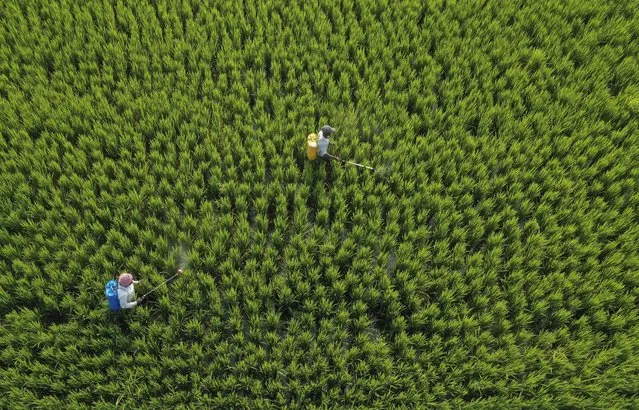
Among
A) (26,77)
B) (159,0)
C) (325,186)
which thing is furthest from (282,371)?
(159,0)

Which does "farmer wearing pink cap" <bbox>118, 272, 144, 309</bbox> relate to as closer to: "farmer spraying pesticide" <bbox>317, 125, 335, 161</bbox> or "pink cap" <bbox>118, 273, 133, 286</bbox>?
"pink cap" <bbox>118, 273, 133, 286</bbox>

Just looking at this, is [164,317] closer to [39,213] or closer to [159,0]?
[39,213]

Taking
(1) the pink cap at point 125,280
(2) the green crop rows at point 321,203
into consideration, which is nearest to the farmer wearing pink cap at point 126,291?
(1) the pink cap at point 125,280

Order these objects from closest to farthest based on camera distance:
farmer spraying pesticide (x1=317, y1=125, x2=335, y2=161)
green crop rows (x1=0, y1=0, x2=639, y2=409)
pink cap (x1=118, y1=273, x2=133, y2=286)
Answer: pink cap (x1=118, y1=273, x2=133, y2=286), green crop rows (x1=0, y1=0, x2=639, y2=409), farmer spraying pesticide (x1=317, y1=125, x2=335, y2=161)

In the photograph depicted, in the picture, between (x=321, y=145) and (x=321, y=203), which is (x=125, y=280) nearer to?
(x=321, y=203)

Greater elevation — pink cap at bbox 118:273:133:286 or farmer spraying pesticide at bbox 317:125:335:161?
farmer spraying pesticide at bbox 317:125:335:161

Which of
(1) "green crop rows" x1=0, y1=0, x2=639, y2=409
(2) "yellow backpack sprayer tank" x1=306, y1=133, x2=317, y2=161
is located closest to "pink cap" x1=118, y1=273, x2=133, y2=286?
(1) "green crop rows" x1=0, y1=0, x2=639, y2=409

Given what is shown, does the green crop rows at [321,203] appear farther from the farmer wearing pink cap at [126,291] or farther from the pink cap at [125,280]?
the pink cap at [125,280]
